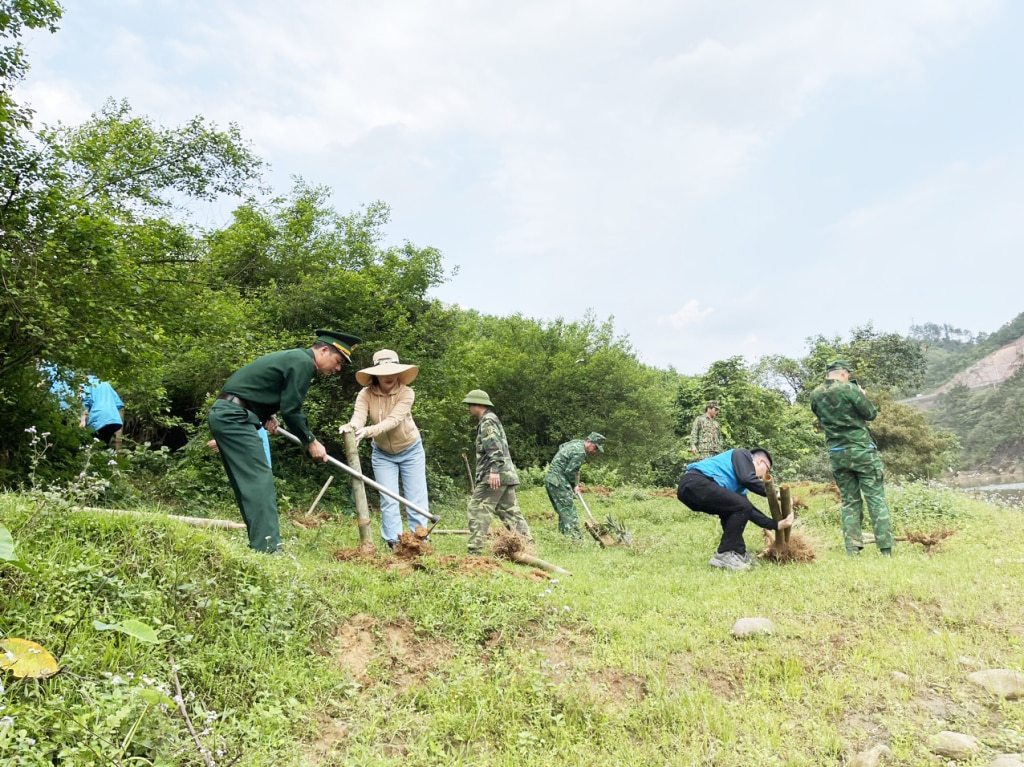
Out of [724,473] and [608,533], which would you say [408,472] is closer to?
[724,473]

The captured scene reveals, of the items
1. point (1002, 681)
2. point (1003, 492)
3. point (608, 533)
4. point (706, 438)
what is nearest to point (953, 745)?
point (1002, 681)

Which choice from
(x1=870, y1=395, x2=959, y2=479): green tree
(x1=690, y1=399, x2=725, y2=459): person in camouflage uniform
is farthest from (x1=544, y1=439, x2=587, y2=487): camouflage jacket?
(x1=870, y1=395, x2=959, y2=479): green tree

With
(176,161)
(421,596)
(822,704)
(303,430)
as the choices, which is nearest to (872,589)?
(822,704)

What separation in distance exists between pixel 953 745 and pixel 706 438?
1127 cm

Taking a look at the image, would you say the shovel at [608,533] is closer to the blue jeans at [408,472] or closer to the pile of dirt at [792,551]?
the pile of dirt at [792,551]

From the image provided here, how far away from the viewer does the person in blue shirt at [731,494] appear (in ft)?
21.4

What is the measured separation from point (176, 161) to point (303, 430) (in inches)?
760

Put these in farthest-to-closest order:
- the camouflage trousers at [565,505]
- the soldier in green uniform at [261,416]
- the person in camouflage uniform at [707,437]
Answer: the person in camouflage uniform at [707,437], the camouflage trousers at [565,505], the soldier in green uniform at [261,416]

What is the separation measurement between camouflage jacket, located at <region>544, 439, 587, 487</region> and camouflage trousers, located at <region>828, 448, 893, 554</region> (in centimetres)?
350

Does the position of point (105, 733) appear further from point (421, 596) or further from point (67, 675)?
point (421, 596)

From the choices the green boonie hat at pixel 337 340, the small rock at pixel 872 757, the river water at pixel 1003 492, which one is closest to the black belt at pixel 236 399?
the green boonie hat at pixel 337 340

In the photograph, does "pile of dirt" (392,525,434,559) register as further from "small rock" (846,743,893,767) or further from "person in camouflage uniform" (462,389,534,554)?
"small rock" (846,743,893,767)

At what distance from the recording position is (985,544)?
25.0 feet

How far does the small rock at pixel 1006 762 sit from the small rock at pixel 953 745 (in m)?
0.09
